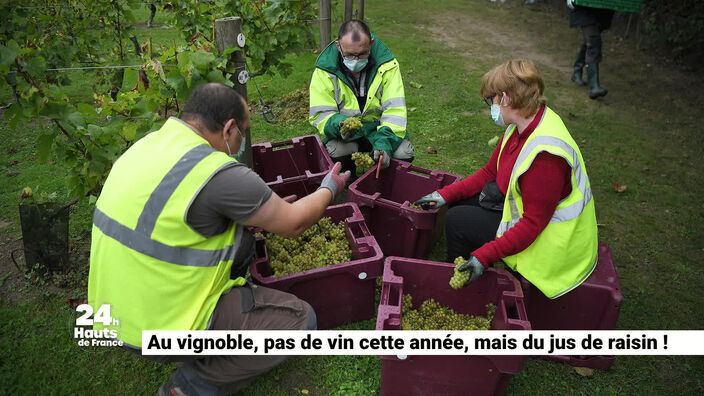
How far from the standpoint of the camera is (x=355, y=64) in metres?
3.56

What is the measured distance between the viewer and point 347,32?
11.4 ft

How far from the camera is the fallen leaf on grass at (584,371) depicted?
258cm

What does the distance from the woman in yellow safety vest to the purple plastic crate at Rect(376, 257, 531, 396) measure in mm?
181

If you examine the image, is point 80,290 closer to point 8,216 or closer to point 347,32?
point 8,216

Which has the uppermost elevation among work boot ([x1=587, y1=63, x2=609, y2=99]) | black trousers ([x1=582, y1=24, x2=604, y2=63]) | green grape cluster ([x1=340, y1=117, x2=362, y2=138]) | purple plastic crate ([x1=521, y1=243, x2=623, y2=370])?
black trousers ([x1=582, y1=24, x2=604, y2=63])

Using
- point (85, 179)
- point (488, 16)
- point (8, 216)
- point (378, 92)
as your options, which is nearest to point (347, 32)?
point (378, 92)

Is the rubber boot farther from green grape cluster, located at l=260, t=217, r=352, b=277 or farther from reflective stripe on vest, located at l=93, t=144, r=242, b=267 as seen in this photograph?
reflective stripe on vest, located at l=93, t=144, r=242, b=267

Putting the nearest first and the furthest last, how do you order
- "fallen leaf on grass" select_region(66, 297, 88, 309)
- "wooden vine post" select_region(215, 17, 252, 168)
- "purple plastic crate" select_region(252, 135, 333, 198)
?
1. "wooden vine post" select_region(215, 17, 252, 168)
2. "fallen leaf on grass" select_region(66, 297, 88, 309)
3. "purple plastic crate" select_region(252, 135, 333, 198)

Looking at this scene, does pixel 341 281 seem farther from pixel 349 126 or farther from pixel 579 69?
pixel 579 69

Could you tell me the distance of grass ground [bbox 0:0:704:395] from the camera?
101 inches

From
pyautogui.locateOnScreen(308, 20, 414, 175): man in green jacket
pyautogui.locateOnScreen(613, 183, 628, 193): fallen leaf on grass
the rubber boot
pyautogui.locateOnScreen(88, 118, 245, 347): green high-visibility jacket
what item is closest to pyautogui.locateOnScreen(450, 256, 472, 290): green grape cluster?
pyautogui.locateOnScreen(88, 118, 245, 347): green high-visibility jacket

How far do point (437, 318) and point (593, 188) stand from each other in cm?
269

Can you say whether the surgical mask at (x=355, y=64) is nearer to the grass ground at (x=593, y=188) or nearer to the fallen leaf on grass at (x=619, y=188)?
the grass ground at (x=593, y=188)

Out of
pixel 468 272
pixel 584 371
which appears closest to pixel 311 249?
pixel 468 272
